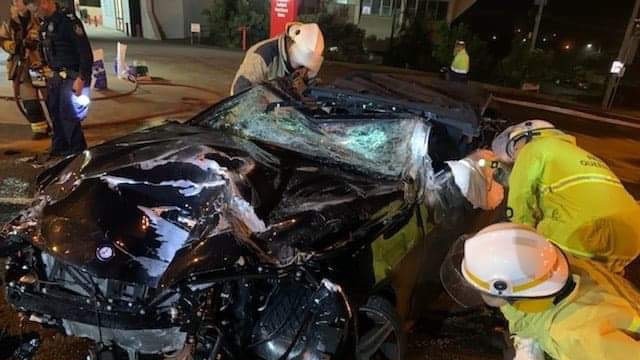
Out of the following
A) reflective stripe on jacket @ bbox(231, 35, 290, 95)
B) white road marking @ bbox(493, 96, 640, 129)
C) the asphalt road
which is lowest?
white road marking @ bbox(493, 96, 640, 129)

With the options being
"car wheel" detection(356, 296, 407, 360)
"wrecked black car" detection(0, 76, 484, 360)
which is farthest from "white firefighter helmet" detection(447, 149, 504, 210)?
"car wheel" detection(356, 296, 407, 360)

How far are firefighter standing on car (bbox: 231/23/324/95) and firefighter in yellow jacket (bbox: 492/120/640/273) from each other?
1.92 meters

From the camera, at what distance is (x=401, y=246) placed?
2.46m

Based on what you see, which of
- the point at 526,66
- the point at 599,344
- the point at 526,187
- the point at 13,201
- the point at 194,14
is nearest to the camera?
the point at 599,344

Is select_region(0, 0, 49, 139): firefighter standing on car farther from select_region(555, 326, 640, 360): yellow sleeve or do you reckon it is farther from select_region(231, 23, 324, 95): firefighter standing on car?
select_region(555, 326, 640, 360): yellow sleeve

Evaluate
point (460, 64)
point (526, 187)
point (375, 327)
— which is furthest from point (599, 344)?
point (460, 64)

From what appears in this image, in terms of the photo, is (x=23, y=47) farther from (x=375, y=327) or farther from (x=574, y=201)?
(x=574, y=201)

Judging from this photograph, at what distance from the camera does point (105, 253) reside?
1.92 m

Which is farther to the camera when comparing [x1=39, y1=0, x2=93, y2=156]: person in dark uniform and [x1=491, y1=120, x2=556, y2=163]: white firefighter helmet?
[x1=39, y1=0, x2=93, y2=156]: person in dark uniform

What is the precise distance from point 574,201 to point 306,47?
2.32 m

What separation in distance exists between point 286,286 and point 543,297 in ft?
3.14

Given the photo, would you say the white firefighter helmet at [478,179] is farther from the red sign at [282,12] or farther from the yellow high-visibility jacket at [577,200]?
the red sign at [282,12]

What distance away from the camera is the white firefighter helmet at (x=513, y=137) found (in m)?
2.90

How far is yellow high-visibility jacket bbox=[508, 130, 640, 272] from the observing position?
2568 mm
